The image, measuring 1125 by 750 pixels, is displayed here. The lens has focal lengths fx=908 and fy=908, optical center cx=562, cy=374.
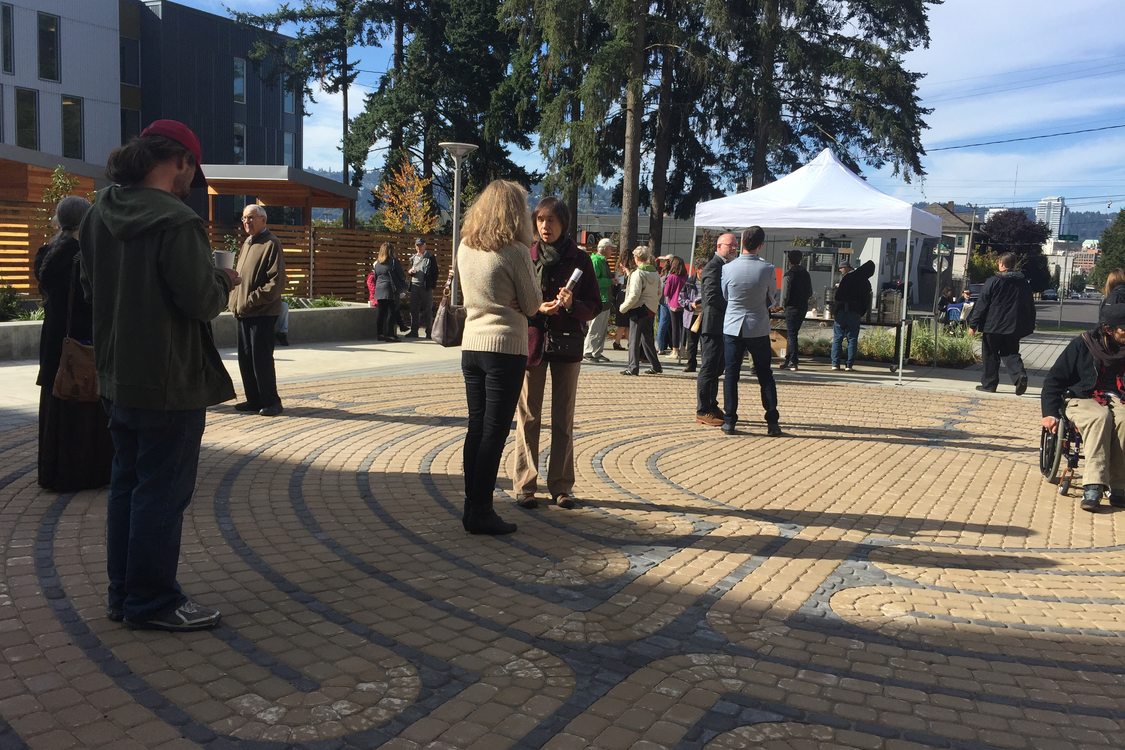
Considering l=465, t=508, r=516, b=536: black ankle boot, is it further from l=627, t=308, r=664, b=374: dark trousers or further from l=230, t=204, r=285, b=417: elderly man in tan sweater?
l=627, t=308, r=664, b=374: dark trousers

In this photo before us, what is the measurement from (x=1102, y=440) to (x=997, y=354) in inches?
263

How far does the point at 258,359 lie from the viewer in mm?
7941

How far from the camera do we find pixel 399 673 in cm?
323

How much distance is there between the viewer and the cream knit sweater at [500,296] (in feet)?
15.2

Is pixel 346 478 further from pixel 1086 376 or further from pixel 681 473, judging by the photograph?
pixel 1086 376

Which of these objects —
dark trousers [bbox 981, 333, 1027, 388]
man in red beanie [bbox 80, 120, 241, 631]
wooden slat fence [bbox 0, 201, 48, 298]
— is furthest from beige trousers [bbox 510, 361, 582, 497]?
wooden slat fence [bbox 0, 201, 48, 298]

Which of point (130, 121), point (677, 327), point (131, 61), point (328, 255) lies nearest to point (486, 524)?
point (677, 327)

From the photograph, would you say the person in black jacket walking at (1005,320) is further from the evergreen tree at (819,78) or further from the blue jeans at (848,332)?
the evergreen tree at (819,78)

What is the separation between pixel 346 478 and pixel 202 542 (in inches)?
60.4

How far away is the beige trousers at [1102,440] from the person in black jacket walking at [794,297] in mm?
8025

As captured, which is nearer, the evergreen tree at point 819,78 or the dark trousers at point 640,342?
the dark trousers at point 640,342

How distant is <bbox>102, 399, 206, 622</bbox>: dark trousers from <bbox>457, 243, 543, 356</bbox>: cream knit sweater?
1.58m

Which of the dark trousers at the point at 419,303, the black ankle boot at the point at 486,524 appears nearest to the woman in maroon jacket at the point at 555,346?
the black ankle boot at the point at 486,524

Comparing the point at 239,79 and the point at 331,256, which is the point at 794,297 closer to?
the point at 331,256
